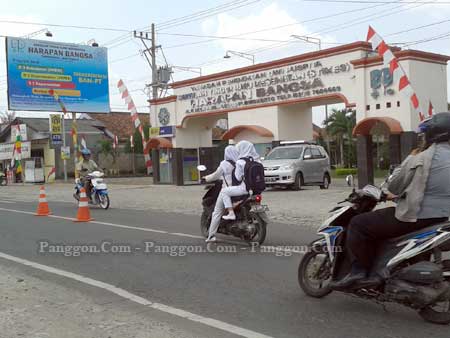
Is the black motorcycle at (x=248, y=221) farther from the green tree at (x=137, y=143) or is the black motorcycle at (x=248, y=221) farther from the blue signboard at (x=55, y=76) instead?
the green tree at (x=137, y=143)

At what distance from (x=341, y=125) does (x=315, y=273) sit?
155ft

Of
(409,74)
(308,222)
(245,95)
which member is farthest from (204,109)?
(308,222)

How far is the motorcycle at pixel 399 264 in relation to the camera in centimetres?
462

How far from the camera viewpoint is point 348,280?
5.11 m

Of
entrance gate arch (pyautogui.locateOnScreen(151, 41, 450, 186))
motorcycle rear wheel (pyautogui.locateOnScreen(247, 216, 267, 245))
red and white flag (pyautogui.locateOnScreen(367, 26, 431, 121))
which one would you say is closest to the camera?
motorcycle rear wheel (pyautogui.locateOnScreen(247, 216, 267, 245))

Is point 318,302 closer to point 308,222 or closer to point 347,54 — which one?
point 308,222

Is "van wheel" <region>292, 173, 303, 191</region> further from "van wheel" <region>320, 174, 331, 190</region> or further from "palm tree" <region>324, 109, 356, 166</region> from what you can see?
"palm tree" <region>324, 109, 356, 166</region>

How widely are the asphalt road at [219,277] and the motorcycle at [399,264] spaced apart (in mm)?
231

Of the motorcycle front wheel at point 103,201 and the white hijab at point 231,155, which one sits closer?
the white hijab at point 231,155

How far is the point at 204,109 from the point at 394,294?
2256cm

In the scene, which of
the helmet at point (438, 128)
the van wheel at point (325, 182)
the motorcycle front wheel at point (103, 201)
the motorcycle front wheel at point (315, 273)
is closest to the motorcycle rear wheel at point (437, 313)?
the motorcycle front wheel at point (315, 273)

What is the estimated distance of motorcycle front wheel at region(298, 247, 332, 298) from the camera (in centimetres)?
561

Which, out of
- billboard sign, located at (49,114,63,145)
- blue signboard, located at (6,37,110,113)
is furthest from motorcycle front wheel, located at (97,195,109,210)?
billboard sign, located at (49,114,63,145)

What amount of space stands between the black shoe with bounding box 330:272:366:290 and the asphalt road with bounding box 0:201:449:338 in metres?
0.27
